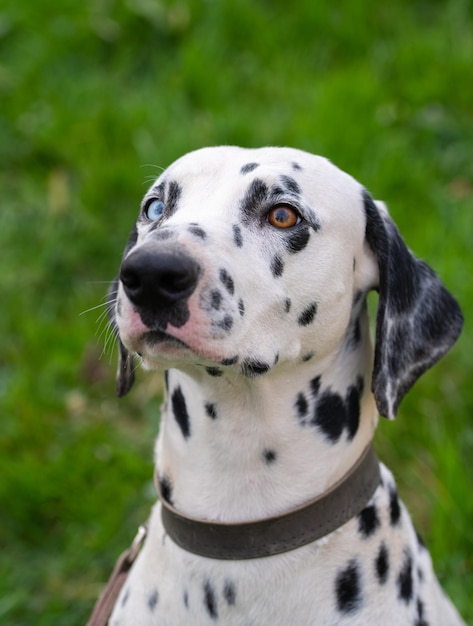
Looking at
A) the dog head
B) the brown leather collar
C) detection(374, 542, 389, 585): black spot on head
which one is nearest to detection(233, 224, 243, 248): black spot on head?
the dog head

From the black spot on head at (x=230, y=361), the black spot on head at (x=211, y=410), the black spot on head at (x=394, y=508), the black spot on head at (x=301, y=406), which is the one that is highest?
the black spot on head at (x=230, y=361)

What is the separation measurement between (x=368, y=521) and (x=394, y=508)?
14cm

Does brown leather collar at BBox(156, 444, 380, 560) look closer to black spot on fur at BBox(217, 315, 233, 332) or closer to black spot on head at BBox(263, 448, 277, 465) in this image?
black spot on head at BBox(263, 448, 277, 465)

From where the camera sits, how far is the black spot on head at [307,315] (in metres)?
2.54

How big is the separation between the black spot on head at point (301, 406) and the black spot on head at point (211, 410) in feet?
0.76

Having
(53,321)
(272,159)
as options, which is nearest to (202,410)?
(272,159)

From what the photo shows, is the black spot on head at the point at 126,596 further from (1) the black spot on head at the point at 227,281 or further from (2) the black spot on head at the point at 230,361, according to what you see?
(1) the black spot on head at the point at 227,281

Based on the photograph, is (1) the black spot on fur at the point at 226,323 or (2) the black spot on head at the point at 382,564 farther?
(2) the black spot on head at the point at 382,564

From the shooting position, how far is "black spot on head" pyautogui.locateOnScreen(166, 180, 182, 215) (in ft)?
8.64

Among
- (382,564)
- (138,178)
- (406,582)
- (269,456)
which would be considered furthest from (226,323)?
(138,178)

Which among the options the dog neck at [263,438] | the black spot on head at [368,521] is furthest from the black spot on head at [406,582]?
the dog neck at [263,438]

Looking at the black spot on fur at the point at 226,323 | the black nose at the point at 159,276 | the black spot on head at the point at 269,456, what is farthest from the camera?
the black spot on head at the point at 269,456

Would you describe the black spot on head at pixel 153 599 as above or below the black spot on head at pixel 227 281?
below

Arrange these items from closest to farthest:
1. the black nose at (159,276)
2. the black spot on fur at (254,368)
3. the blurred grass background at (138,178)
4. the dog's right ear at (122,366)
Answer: the black nose at (159,276) < the black spot on fur at (254,368) < the dog's right ear at (122,366) < the blurred grass background at (138,178)
